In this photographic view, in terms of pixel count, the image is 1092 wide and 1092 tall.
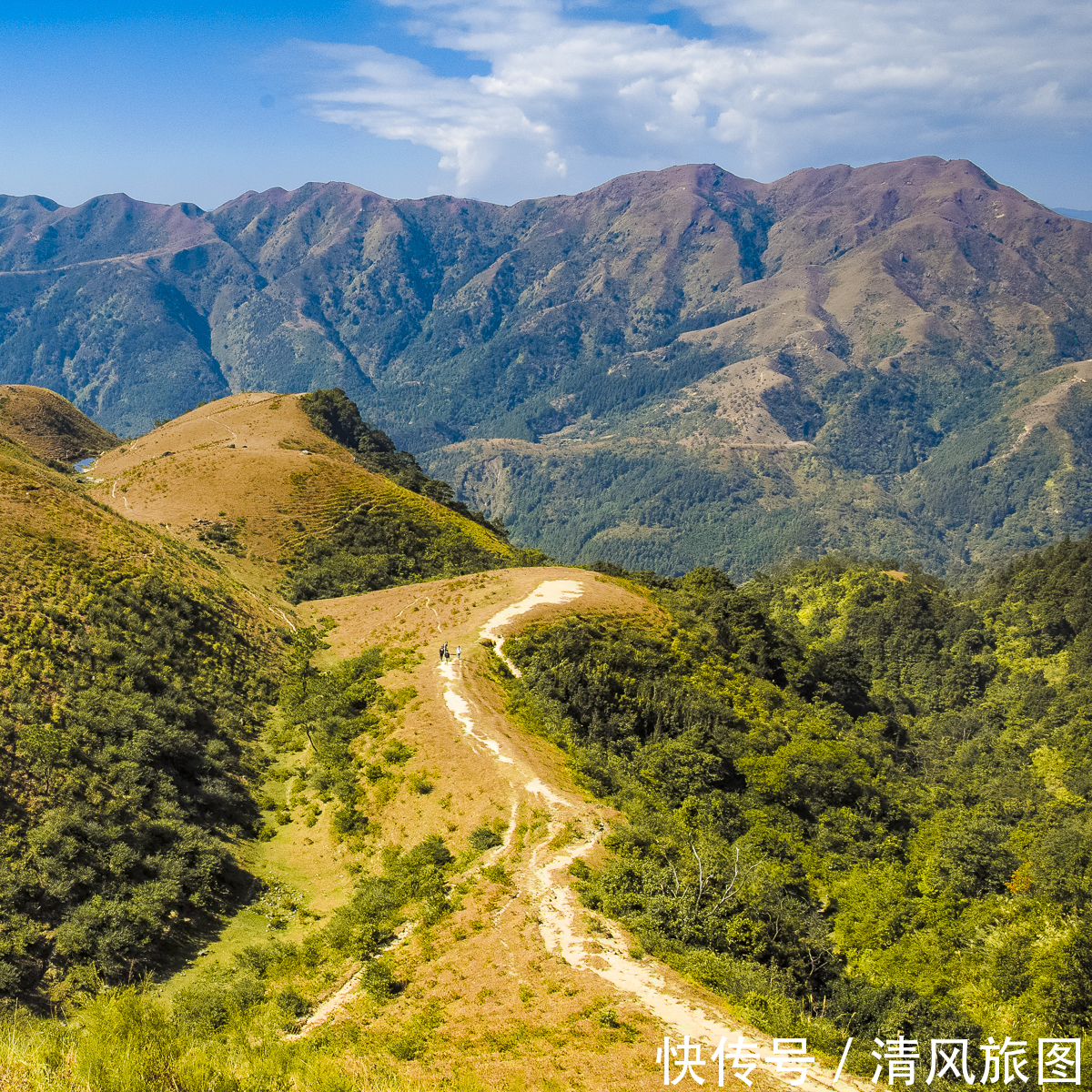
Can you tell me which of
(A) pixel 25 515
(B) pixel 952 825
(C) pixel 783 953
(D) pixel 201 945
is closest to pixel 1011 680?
(B) pixel 952 825

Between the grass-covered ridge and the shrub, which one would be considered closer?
the shrub

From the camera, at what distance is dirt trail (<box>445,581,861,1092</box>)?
682 inches

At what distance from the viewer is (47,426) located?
11425 cm

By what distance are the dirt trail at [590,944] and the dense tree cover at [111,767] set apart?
39.3ft

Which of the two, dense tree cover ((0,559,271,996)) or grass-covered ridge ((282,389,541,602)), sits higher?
grass-covered ridge ((282,389,541,602))

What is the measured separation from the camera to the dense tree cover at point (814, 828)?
24297mm

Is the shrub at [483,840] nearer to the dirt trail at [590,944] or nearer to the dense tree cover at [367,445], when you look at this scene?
the dirt trail at [590,944]

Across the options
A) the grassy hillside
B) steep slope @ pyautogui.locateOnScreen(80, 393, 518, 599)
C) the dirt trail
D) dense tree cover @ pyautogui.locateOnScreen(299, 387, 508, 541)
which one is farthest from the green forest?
dense tree cover @ pyautogui.locateOnScreen(299, 387, 508, 541)

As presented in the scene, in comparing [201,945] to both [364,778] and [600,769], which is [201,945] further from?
[600,769]

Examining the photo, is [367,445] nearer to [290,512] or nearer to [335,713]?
[290,512]

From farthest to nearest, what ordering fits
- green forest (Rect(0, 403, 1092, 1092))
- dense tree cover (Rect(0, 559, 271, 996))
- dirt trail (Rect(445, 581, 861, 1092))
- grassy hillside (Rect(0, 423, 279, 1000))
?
1. grassy hillside (Rect(0, 423, 279, 1000))
2. dense tree cover (Rect(0, 559, 271, 996))
3. green forest (Rect(0, 403, 1092, 1092))
4. dirt trail (Rect(445, 581, 861, 1092))

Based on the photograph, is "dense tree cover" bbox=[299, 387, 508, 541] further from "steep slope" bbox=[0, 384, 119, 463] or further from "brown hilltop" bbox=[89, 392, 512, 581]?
"steep slope" bbox=[0, 384, 119, 463]

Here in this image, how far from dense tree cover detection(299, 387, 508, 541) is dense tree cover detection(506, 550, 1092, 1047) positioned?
41322mm

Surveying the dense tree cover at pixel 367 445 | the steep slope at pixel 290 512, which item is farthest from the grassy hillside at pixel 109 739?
the dense tree cover at pixel 367 445
